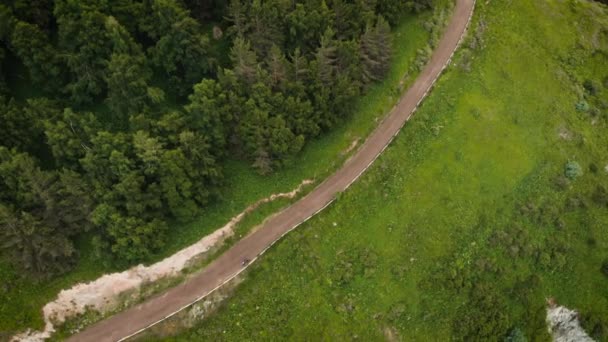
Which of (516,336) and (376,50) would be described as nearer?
(516,336)

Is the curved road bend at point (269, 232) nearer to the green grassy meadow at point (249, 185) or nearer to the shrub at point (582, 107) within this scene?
the green grassy meadow at point (249, 185)

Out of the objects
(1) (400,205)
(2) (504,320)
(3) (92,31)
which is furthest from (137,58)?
(2) (504,320)

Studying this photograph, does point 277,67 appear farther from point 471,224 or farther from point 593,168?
point 593,168

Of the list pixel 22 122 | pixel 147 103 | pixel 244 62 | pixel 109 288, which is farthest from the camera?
pixel 147 103

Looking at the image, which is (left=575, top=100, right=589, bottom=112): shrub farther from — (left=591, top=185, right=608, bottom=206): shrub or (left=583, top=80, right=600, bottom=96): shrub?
(left=591, top=185, right=608, bottom=206): shrub

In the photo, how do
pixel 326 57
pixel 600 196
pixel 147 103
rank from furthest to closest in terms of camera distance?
pixel 600 196 < pixel 326 57 < pixel 147 103

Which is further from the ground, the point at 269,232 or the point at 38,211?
the point at 38,211

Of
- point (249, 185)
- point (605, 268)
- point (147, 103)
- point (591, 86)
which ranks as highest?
point (147, 103)

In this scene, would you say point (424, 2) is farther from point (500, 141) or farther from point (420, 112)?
point (500, 141)

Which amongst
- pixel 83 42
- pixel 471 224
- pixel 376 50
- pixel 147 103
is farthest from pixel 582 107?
pixel 83 42
